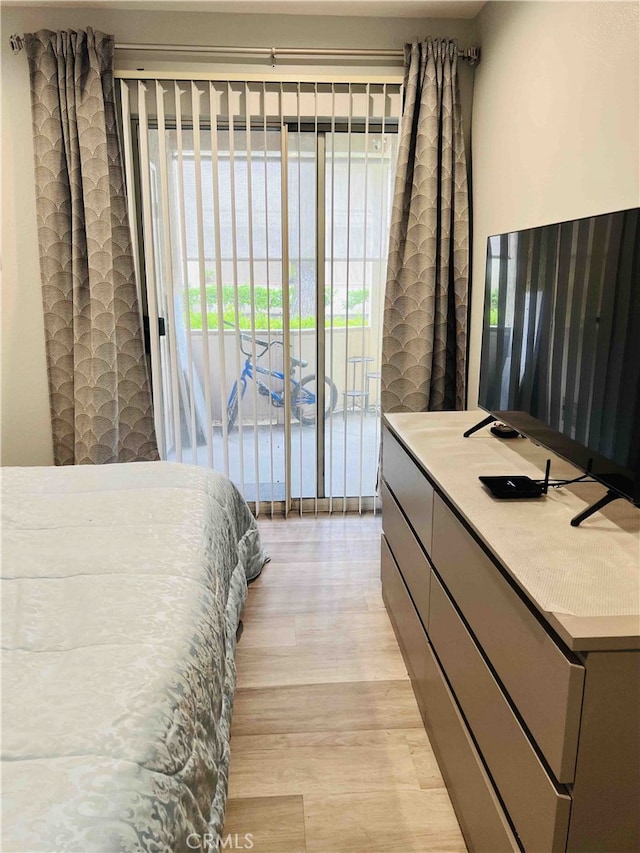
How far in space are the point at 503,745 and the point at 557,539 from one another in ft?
1.37

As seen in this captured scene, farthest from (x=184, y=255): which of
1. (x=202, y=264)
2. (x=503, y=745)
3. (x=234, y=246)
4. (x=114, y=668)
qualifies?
(x=503, y=745)

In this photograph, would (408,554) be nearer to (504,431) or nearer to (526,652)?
(504,431)

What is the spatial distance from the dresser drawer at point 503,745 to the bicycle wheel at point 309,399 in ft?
6.23

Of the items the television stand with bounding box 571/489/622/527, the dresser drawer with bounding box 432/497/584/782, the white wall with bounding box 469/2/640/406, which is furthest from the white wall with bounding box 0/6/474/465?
the dresser drawer with bounding box 432/497/584/782

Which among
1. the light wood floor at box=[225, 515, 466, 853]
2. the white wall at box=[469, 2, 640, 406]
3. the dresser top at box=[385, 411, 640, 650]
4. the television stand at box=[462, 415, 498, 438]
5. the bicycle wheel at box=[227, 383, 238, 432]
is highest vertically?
the white wall at box=[469, 2, 640, 406]

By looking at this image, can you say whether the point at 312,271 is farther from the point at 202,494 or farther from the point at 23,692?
the point at 23,692

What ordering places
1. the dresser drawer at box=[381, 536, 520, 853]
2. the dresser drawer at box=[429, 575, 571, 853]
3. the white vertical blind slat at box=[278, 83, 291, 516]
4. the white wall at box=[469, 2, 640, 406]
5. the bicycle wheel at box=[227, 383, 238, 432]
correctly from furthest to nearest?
the bicycle wheel at box=[227, 383, 238, 432] → the white vertical blind slat at box=[278, 83, 291, 516] → the white wall at box=[469, 2, 640, 406] → the dresser drawer at box=[381, 536, 520, 853] → the dresser drawer at box=[429, 575, 571, 853]

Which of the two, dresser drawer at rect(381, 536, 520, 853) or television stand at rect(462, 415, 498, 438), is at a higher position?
television stand at rect(462, 415, 498, 438)

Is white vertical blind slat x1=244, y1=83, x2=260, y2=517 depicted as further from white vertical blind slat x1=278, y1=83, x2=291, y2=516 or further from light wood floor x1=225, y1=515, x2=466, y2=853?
light wood floor x1=225, y1=515, x2=466, y2=853

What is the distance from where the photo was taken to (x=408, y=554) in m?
2.03

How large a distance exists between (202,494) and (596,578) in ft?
4.31

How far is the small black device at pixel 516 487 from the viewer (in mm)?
1460

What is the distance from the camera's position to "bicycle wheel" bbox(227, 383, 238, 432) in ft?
10.8

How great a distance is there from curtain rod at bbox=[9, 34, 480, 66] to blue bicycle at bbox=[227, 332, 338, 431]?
138 centimetres
